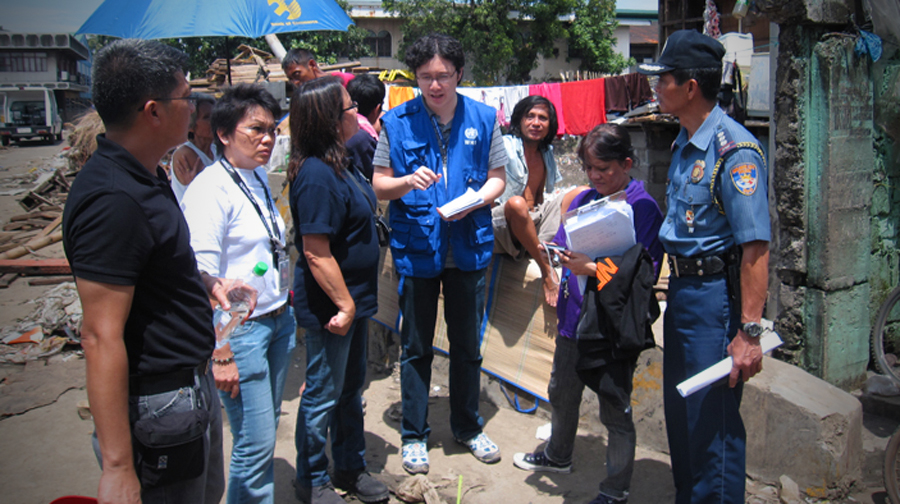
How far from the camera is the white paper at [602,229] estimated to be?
2.41m

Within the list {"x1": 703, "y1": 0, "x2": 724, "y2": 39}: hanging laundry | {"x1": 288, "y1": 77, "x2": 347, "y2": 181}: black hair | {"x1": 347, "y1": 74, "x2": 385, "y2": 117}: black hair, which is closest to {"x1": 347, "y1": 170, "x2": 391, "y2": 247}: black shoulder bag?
{"x1": 288, "y1": 77, "x2": 347, "y2": 181}: black hair

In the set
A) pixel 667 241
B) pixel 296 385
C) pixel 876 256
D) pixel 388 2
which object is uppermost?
pixel 388 2

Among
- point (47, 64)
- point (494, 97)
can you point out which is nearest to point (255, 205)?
point (494, 97)

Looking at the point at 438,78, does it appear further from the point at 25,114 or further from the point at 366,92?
the point at 25,114

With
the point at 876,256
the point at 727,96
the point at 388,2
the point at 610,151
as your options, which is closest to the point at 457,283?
the point at 610,151

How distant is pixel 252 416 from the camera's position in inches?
89.7

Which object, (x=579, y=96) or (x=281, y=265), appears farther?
(x=579, y=96)

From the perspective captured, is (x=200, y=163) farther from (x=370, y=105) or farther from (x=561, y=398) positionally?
(x=561, y=398)

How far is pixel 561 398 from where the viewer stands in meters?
2.98

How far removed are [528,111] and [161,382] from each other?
273 centimetres

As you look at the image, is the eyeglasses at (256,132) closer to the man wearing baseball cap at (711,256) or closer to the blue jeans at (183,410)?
the blue jeans at (183,410)

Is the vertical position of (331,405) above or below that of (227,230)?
below

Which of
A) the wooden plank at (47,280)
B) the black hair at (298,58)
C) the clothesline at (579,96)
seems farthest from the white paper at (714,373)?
the clothesline at (579,96)

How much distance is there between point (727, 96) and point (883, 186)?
413 cm
